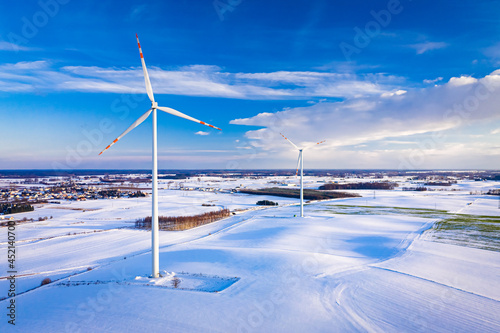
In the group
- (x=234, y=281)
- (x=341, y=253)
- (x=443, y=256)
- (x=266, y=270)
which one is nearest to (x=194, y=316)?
(x=234, y=281)

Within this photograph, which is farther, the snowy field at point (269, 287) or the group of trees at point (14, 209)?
the group of trees at point (14, 209)

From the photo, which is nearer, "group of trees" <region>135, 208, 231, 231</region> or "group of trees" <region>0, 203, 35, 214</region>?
"group of trees" <region>135, 208, 231, 231</region>

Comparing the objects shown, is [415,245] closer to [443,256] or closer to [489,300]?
[443,256]

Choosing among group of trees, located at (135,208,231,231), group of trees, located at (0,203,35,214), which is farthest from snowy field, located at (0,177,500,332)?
group of trees, located at (0,203,35,214)

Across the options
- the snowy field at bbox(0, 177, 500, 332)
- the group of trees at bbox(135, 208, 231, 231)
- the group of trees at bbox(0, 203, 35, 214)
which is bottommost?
the group of trees at bbox(135, 208, 231, 231)

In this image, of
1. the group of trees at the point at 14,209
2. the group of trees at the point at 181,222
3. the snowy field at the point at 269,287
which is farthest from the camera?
the group of trees at the point at 14,209

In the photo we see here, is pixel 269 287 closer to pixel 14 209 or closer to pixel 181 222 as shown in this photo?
pixel 181 222

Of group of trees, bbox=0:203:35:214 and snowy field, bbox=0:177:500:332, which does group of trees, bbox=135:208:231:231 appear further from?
group of trees, bbox=0:203:35:214

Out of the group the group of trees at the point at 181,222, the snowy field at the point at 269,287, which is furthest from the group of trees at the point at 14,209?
the snowy field at the point at 269,287

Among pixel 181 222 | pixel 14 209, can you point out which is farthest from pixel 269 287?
pixel 14 209

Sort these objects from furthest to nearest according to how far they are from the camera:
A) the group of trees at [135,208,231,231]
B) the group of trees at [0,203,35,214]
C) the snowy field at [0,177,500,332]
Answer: the group of trees at [0,203,35,214] < the group of trees at [135,208,231,231] < the snowy field at [0,177,500,332]

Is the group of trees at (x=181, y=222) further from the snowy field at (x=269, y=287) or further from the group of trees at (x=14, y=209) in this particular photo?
the group of trees at (x=14, y=209)
